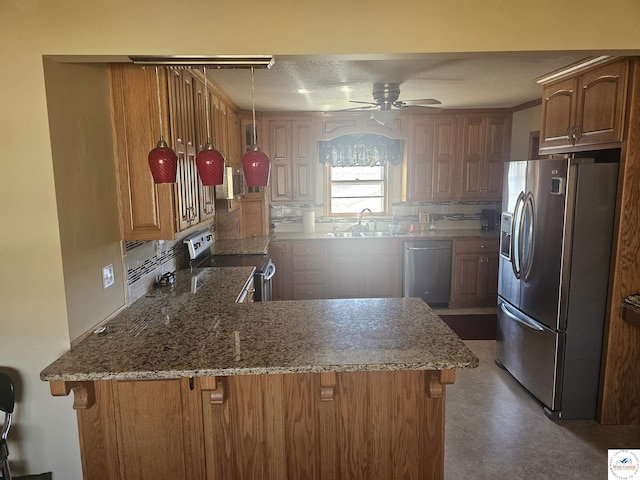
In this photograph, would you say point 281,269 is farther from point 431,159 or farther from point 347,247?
point 431,159

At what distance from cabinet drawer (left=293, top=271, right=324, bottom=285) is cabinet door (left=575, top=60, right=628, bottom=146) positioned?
121 inches

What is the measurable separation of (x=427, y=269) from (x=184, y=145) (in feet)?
11.1

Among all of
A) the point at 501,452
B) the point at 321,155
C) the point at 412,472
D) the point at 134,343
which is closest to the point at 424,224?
the point at 321,155

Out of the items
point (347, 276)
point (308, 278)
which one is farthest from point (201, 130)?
point (347, 276)

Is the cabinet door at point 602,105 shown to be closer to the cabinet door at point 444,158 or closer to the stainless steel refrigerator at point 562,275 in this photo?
the stainless steel refrigerator at point 562,275

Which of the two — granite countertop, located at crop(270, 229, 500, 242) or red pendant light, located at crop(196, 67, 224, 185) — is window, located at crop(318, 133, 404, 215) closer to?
granite countertop, located at crop(270, 229, 500, 242)

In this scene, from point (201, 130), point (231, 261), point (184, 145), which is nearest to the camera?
point (184, 145)

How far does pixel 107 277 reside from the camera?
91.0 inches

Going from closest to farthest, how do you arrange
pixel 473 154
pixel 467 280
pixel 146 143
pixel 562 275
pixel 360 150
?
1. pixel 146 143
2. pixel 562 275
3. pixel 467 280
4. pixel 473 154
5. pixel 360 150

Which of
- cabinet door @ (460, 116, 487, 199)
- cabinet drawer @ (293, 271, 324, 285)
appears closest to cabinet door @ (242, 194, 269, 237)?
cabinet drawer @ (293, 271, 324, 285)

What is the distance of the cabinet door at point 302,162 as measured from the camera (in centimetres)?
528

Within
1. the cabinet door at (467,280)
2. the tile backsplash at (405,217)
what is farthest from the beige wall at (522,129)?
the cabinet door at (467,280)

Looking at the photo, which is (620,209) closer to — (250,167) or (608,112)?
(608,112)

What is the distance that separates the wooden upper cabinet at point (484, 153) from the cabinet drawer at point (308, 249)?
1.84 metres
